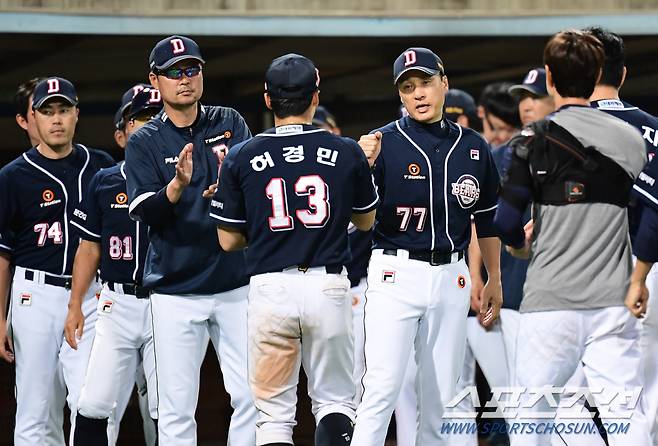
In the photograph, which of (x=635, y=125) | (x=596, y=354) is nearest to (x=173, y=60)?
(x=635, y=125)

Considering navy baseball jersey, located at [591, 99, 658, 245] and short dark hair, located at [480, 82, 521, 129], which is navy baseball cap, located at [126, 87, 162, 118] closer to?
short dark hair, located at [480, 82, 521, 129]

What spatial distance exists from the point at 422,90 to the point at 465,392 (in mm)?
1409

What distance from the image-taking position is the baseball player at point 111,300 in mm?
5750

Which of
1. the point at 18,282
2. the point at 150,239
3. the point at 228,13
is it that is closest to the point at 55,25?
the point at 228,13

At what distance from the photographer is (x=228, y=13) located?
754 cm

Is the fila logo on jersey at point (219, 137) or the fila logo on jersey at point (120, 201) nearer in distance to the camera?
the fila logo on jersey at point (219, 137)

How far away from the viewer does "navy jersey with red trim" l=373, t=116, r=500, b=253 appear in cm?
538

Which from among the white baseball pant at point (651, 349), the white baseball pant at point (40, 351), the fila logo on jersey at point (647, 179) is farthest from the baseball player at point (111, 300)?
the fila logo on jersey at point (647, 179)

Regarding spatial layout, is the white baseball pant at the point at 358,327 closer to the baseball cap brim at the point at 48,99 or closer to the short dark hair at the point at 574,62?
the baseball cap brim at the point at 48,99

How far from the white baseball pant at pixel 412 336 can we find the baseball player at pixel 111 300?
1.12 meters

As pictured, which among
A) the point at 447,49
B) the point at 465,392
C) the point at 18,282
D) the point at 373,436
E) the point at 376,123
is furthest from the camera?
the point at 376,123

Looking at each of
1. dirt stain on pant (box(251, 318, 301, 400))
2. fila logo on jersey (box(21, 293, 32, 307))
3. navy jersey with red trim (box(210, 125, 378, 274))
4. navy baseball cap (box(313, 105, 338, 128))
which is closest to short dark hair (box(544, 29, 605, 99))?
navy jersey with red trim (box(210, 125, 378, 274))

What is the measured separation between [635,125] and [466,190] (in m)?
0.79

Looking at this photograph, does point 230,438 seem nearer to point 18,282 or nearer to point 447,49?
point 18,282
